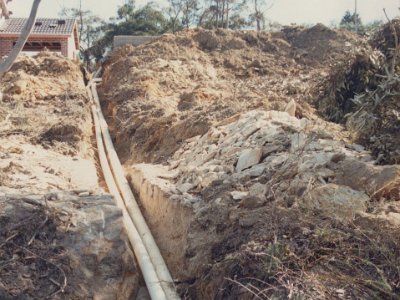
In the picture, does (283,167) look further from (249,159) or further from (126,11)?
(126,11)

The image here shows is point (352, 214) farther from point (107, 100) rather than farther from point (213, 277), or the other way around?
point (107, 100)

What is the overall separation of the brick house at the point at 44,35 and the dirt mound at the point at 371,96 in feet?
60.6

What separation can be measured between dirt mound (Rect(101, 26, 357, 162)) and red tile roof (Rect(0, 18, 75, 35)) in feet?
22.2

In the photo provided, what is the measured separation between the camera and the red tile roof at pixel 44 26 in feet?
79.5

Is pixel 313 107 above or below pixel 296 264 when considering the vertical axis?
above

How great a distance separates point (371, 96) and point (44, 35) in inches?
841

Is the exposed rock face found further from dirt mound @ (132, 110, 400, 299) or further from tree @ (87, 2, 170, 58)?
tree @ (87, 2, 170, 58)

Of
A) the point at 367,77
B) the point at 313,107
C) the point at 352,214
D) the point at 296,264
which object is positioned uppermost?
the point at 367,77

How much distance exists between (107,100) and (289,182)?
11.0 meters

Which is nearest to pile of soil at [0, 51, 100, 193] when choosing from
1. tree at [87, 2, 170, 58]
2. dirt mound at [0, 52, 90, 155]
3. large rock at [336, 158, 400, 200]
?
dirt mound at [0, 52, 90, 155]

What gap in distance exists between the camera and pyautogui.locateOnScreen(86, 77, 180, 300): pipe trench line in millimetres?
5418

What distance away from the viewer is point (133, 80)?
50.1ft

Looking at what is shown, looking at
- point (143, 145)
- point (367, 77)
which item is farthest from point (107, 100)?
point (367, 77)

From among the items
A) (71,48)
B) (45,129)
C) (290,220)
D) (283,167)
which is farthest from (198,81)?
(71,48)
